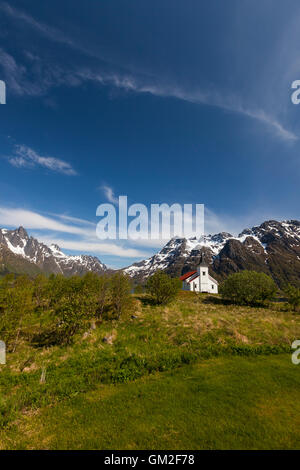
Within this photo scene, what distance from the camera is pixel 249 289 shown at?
176 ft

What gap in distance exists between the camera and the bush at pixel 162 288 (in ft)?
138

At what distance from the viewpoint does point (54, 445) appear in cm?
805

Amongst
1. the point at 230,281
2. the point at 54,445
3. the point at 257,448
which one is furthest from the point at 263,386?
the point at 230,281

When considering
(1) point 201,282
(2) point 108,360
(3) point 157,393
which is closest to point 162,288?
(2) point 108,360

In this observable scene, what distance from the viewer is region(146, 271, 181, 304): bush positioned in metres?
42.2

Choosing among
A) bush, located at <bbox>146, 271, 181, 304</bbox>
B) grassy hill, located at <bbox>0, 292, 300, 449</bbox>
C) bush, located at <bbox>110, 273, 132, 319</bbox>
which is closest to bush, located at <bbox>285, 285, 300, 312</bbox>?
bush, located at <bbox>146, 271, 181, 304</bbox>

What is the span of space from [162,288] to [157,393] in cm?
3071

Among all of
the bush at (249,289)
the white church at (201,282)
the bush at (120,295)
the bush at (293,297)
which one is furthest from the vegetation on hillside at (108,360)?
the white church at (201,282)

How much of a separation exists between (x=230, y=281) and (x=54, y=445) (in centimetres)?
5868

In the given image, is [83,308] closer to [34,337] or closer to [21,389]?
[34,337]

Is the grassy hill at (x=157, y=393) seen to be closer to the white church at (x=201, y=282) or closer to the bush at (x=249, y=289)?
the bush at (x=249, y=289)

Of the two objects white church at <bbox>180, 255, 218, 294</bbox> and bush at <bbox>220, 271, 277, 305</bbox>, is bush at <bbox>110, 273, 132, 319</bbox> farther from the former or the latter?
white church at <bbox>180, 255, 218, 294</bbox>
